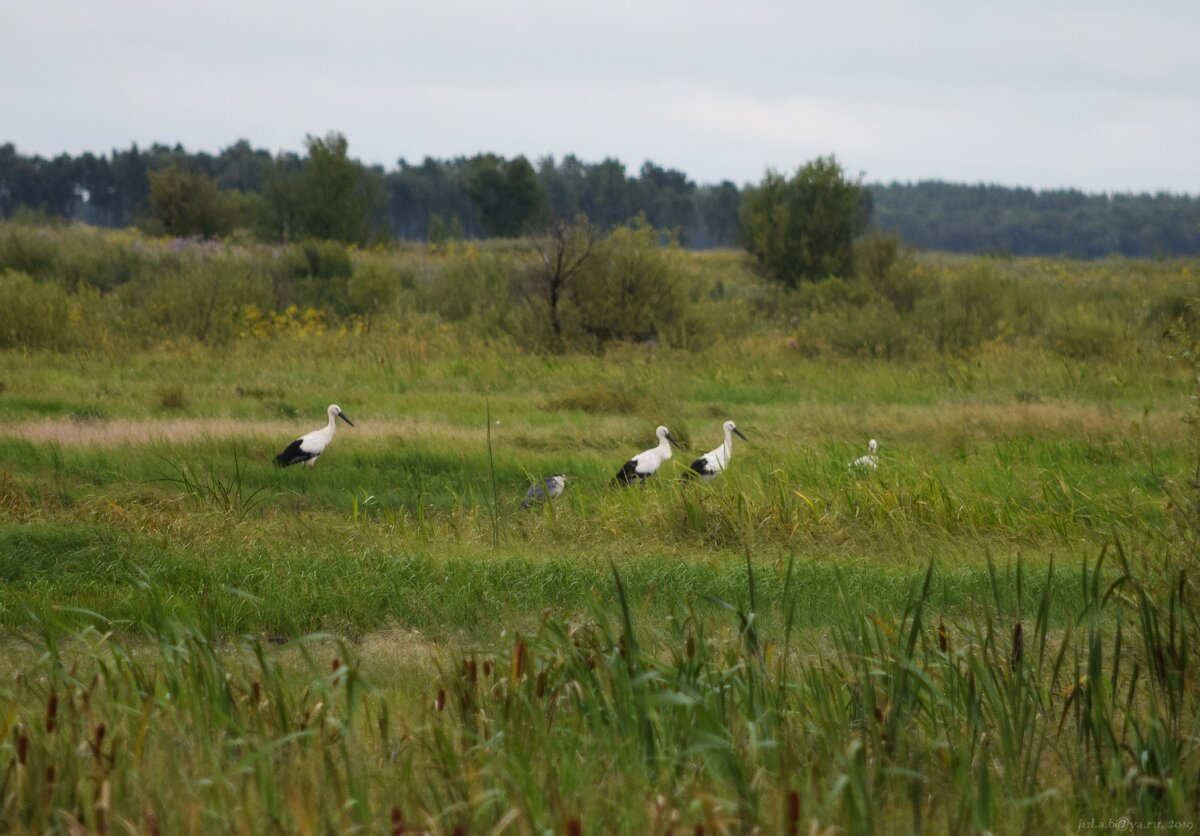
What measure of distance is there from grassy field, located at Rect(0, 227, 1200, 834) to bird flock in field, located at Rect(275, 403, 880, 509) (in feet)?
0.76

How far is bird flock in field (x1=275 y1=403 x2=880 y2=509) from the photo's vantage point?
1055 cm

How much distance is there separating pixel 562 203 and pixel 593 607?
100361 millimetres

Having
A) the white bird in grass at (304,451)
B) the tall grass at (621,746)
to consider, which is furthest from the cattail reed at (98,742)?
the white bird in grass at (304,451)

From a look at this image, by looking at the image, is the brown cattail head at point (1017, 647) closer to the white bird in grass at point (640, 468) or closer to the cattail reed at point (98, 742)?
the cattail reed at point (98, 742)

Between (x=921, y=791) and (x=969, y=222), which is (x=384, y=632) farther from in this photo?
(x=969, y=222)

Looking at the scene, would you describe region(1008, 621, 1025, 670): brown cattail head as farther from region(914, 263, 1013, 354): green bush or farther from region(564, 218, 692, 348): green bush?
region(564, 218, 692, 348): green bush

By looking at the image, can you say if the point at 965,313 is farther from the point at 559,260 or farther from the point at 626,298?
the point at 559,260

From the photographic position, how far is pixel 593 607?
461cm

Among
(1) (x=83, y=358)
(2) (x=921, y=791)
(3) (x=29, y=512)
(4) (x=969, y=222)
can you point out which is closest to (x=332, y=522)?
(3) (x=29, y=512)

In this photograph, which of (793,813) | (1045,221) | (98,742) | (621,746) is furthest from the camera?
(1045,221)

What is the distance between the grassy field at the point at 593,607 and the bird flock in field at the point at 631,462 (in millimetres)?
232

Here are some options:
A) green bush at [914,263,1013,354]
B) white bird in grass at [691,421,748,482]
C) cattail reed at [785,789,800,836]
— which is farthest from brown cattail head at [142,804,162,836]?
green bush at [914,263,1013,354]

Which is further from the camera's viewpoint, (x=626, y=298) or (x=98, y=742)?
(x=626, y=298)

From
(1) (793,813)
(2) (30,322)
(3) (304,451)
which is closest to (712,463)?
(3) (304,451)
